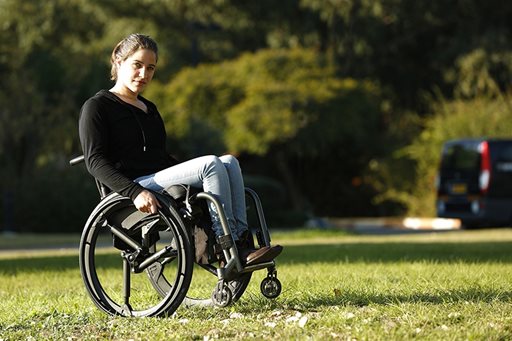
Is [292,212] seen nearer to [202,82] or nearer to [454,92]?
[202,82]

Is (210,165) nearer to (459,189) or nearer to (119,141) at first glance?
(119,141)

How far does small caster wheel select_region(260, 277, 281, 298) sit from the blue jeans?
0.35 m

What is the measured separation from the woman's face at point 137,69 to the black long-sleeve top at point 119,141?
4.9 inches

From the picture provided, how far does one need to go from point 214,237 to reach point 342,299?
2.96 ft

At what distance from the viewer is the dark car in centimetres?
2333

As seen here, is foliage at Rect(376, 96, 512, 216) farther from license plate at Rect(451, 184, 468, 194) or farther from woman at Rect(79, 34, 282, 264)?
woman at Rect(79, 34, 282, 264)

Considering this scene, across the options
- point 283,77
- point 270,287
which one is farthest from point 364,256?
Result: point 283,77

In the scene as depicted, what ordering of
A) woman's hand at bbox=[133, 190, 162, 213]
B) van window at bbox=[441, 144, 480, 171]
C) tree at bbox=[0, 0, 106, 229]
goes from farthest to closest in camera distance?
tree at bbox=[0, 0, 106, 229] < van window at bbox=[441, 144, 480, 171] < woman's hand at bbox=[133, 190, 162, 213]

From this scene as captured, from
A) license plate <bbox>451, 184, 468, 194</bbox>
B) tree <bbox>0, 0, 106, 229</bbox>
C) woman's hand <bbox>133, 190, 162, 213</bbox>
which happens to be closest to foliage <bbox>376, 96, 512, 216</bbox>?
license plate <bbox>451, 184, 468, 194</bbox>

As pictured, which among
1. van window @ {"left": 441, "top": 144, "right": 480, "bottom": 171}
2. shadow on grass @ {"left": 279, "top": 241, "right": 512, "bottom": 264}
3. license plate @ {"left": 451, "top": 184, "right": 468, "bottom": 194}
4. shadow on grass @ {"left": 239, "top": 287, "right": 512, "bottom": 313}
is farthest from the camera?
license plate @ {"left": 451, "top": 184, "right": 468, "bottom": 194}

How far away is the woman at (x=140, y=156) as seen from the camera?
6.52 m

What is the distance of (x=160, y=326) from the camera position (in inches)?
242

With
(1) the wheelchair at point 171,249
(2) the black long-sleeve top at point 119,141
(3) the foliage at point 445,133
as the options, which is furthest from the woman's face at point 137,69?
(3) the foliage at point 445,133

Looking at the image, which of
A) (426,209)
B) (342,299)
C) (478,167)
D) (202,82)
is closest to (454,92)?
(426,209)
